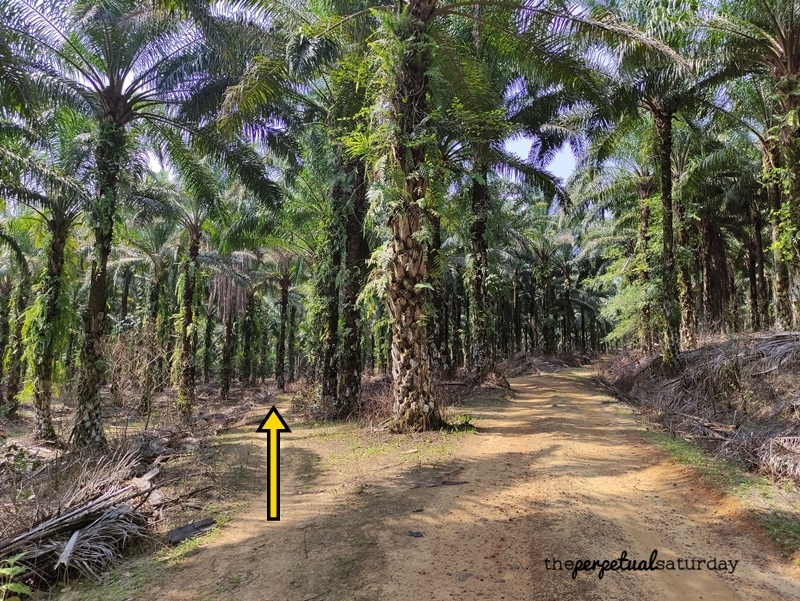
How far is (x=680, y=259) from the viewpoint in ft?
53.5

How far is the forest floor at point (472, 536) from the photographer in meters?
3.50

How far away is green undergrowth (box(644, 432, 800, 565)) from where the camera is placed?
4086mm

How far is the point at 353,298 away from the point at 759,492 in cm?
927

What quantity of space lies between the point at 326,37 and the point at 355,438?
7.49m

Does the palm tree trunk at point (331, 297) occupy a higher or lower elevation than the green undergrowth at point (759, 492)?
higher

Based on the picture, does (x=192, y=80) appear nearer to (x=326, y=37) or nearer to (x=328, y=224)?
(x=326, y=37)

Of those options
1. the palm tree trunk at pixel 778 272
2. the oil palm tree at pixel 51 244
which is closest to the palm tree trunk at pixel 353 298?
the oil palm tree at pixel 51 244

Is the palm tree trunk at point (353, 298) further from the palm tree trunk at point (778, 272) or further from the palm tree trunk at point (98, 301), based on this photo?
the palm tree trunk at point (778, 272)

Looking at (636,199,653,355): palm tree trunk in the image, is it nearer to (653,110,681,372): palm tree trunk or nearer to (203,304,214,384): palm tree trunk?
(653,110,681,372): palm tree trunk

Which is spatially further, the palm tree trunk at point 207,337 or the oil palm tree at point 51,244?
→ the palm tree trunk at point 207,337

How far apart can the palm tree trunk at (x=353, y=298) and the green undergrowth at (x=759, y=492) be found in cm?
729

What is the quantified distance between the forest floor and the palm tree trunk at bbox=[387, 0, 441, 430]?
1214mm

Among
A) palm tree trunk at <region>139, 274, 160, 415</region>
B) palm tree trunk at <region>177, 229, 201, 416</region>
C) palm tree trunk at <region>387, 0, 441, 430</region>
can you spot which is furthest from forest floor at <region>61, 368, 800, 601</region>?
palm tree trunk at <region>177, 229, 201, 416</region>

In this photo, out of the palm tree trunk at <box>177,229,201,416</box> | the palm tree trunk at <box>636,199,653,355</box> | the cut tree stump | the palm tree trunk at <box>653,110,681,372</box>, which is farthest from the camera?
the palm tree trunk at <box>636,199,653,355</box>
